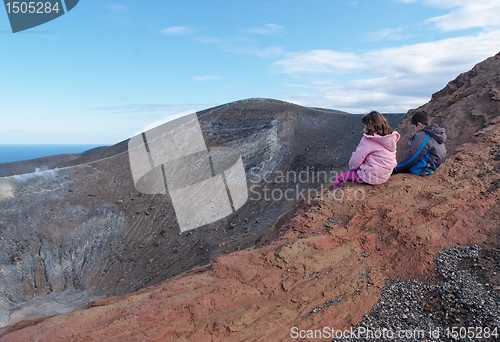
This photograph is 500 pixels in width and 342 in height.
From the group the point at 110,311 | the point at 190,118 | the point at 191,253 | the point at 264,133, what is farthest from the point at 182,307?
the point at 190,118

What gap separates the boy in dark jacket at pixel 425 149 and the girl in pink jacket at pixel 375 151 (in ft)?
1.60

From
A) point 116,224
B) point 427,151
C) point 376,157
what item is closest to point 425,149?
point 427,151

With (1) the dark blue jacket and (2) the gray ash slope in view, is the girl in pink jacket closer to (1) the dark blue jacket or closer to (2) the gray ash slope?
(1) the dark blue jacket

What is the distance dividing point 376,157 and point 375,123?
19.1 inches

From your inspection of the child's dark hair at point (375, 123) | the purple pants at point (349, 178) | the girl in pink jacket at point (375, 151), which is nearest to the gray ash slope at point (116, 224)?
the purple pants at point (349, 178)

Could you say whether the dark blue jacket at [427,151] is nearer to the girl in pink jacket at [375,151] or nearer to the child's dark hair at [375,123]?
the girl in pink jacket at [375,151]

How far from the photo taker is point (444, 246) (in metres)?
4.39

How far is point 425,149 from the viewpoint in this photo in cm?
548

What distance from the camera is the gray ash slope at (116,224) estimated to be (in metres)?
13.5

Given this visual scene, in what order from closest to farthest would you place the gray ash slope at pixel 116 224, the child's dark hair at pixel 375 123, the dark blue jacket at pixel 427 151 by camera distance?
1. the child's dark hair at pixel 375 123
2. the dark blue jacket at pixel 427 151
3. the gray ash slope at pixel 116 224

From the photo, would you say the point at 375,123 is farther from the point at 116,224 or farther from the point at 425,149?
the point at 116,224

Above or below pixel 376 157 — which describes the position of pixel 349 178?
below

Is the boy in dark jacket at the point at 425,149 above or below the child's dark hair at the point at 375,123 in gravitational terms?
below

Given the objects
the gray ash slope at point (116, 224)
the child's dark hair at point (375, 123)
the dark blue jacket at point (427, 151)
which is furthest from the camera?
the gray ash slope at point (116, 224)
